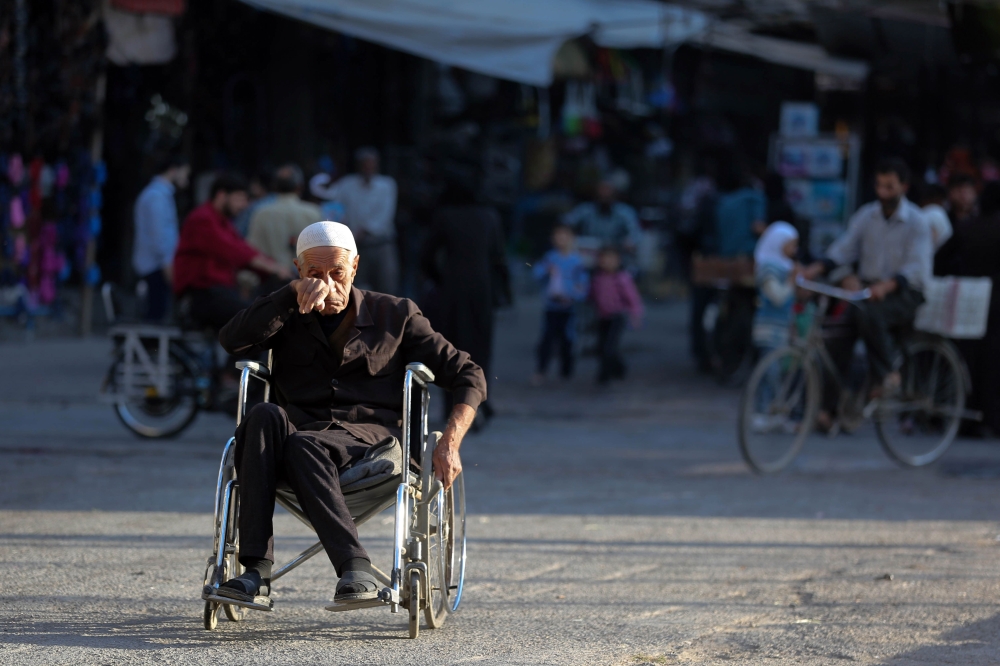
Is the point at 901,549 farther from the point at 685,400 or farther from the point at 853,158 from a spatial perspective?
the point at 853,158

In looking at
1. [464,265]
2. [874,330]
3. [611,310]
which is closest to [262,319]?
[464,265]

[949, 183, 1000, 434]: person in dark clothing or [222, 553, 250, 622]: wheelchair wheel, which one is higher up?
[949, 183, 1000, 434]: person in dark clothing

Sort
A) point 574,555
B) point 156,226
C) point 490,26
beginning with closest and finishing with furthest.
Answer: point 574,555, point 156,226, point 490,26

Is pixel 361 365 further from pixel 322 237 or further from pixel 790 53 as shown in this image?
pixel 790 53

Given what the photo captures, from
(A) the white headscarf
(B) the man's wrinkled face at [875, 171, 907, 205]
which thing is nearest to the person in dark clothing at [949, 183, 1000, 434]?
(A) the white headscarf

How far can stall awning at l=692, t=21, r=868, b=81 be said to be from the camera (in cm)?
1591

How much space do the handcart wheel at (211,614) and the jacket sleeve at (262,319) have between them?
0.84 metres

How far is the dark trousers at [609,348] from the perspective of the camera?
12135 millimetres

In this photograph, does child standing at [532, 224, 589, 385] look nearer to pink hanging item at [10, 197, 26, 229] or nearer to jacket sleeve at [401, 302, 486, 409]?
pink hanging item at [10, 197, 26, 229]

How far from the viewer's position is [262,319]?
4.43 m

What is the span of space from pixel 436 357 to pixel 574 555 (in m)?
1.56

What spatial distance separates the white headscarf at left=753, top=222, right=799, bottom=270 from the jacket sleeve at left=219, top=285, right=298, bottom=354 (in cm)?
640

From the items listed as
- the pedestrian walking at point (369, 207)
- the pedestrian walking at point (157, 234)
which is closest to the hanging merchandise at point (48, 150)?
the pedestrian walking at point (157, 234)

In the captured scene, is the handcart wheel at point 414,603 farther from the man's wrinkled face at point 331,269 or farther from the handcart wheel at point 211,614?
the man's wrinkled face at point 331,269
